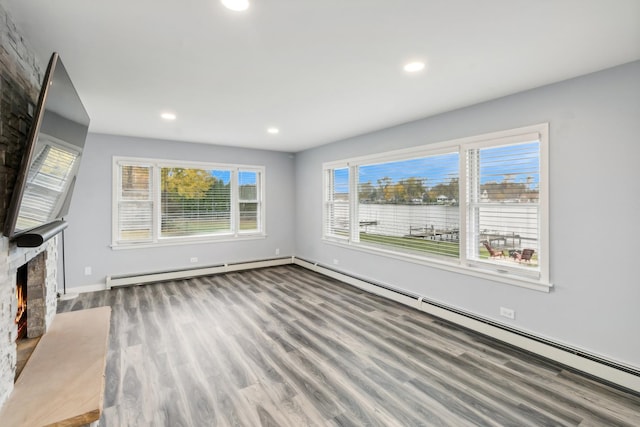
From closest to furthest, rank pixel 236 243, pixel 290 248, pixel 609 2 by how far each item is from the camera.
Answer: pixel 609 2, pixel 236 243, pixel 290 248

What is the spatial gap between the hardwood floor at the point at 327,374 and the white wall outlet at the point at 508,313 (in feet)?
0.98

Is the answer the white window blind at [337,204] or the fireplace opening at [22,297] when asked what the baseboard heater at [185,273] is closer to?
the white window blind at [337,204]

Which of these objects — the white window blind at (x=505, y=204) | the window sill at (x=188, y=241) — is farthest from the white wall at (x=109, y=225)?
the white window blind at (x=505, y=204)

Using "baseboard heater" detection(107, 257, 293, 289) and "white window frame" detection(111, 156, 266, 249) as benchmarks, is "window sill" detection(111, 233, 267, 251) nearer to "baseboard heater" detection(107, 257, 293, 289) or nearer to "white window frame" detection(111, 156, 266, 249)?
"white window frame" detection(111, 156, 266, 249)

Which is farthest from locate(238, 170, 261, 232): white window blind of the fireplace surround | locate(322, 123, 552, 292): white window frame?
the fireplace surround

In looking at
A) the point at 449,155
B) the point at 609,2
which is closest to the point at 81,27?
the point at 609,2

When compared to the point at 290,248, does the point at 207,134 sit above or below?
above

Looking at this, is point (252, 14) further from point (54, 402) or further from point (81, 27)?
point (54, 402)

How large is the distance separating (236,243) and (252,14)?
501 centimetres

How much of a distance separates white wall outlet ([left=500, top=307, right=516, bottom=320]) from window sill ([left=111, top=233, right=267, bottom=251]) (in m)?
4.64

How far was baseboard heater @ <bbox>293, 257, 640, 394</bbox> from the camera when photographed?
2473mm

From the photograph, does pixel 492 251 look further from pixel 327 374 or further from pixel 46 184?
pixel 46 184

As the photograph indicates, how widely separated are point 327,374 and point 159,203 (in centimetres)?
439

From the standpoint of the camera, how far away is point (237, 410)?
2178 mm
